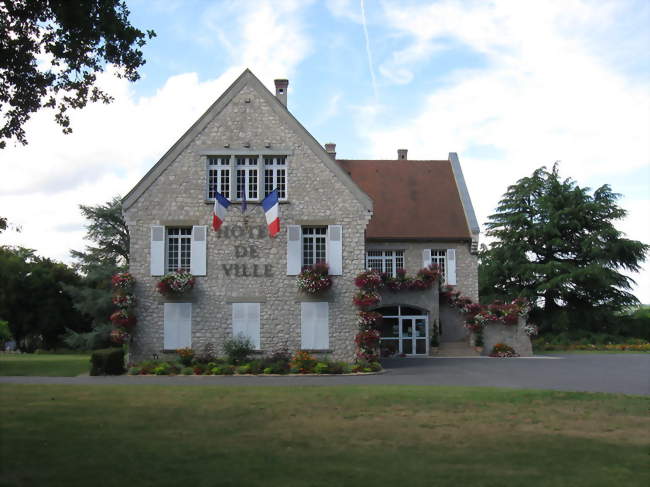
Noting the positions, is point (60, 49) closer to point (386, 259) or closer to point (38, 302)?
point (386, 259)

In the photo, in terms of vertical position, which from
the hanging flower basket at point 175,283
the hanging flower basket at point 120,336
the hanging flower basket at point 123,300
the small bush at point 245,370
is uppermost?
the hanging flower basket at point 175,283

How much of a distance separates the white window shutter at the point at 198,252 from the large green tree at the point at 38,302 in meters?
25.6

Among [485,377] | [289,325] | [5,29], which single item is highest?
[5,29]

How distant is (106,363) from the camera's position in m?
19.6

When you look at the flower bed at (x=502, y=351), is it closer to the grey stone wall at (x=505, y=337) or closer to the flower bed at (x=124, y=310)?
the grey stone wall at (x=505, y=337)

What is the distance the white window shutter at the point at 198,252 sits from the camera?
21828 millimetres

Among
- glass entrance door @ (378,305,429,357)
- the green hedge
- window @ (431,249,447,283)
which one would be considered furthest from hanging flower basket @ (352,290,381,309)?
window @ (431,249,447,283)

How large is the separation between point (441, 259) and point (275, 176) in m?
10.4

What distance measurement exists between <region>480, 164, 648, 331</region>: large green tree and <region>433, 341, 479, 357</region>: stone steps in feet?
36.4

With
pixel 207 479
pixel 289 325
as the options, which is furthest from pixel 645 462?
pixel 289 325

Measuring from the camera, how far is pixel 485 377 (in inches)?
717

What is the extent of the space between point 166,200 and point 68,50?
1082cm

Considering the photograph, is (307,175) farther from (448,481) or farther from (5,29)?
(448,481)

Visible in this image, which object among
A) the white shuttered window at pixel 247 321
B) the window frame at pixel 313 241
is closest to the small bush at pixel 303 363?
the white shuttered window at pixel 247 321
